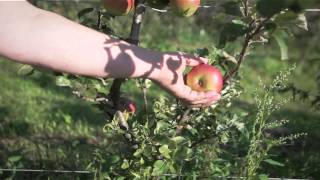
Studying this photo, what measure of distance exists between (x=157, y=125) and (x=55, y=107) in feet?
7.09

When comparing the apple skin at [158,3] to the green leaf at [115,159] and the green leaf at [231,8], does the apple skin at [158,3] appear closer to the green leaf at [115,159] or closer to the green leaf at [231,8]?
the green leaf at [231,8]

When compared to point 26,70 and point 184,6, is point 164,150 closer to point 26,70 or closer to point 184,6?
point 184,6

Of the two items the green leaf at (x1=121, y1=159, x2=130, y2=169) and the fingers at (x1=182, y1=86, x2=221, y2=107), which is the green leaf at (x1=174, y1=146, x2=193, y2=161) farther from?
the fingers at (x1=182, y1=86, x2=221, y2=107)

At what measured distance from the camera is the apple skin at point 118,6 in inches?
78.8

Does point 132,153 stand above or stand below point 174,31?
above

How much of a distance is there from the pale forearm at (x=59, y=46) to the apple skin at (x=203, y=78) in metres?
0.22

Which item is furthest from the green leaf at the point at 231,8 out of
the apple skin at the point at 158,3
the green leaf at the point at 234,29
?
the apple skin at the point at 158,3

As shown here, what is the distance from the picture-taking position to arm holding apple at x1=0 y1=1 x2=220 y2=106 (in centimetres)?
164

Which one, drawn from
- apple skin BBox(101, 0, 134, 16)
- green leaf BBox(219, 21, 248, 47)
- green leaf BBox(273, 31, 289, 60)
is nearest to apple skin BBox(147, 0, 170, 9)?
apple skin BBox(101, 0, 134, 16)

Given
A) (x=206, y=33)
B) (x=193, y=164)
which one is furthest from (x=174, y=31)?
(x=193, y=164)

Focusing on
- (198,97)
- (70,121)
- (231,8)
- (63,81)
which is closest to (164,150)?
(198,97)

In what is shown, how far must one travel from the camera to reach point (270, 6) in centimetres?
152

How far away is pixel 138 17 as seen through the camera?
2.03m

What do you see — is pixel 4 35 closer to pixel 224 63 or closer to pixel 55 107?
pixel 224 63
